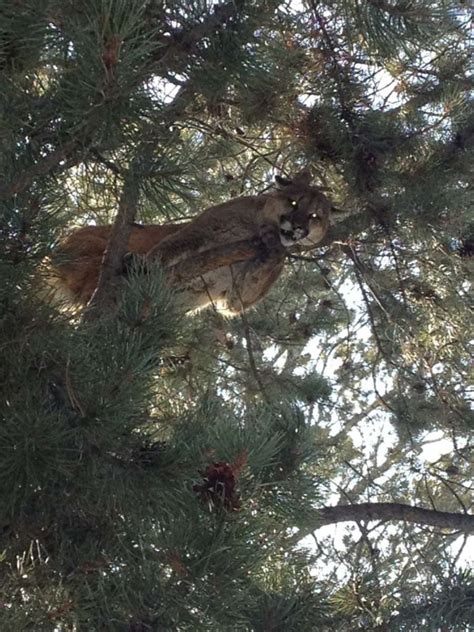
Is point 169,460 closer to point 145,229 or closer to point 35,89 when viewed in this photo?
point 35,89

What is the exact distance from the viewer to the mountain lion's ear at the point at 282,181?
434cm

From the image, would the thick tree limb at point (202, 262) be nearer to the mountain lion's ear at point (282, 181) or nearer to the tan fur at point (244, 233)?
the tan fur at point (244, 233)

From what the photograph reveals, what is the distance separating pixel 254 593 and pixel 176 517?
402 mm

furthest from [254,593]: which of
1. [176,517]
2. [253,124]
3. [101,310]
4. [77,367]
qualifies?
[253,124]

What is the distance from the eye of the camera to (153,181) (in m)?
1.81

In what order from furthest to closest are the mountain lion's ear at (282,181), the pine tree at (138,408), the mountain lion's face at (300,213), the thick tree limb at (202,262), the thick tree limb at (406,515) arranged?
the mountain lion's face at (300,213)
the mountain lion's ear at (282,181)
the thick tree limb at (406,515)
the thick tree limb at (202,262)
the pine tree at (138,408)

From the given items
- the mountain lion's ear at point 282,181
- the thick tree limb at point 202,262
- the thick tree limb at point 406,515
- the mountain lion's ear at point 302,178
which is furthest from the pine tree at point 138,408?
the mountain lion's ear at point 282,181

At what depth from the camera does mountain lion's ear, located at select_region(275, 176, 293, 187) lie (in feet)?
14.3

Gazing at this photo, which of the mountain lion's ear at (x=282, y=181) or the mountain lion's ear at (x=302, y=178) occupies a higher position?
the mountain lion's ear at (x=282, y=181)

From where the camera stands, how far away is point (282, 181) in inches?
173

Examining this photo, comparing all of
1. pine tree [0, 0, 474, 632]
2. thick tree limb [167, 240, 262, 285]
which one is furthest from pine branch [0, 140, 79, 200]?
thick tree limb [167, 240, 262, 285]

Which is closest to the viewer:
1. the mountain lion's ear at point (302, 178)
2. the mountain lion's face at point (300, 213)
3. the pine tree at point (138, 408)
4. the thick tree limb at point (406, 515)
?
the pine tree at point (138, 408)

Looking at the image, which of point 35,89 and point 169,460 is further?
point 35,89

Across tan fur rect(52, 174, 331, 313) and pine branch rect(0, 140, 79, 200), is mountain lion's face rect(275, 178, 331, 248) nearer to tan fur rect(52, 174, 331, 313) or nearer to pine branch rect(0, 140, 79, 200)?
tan fur rect(52, 174, 331, 313)
